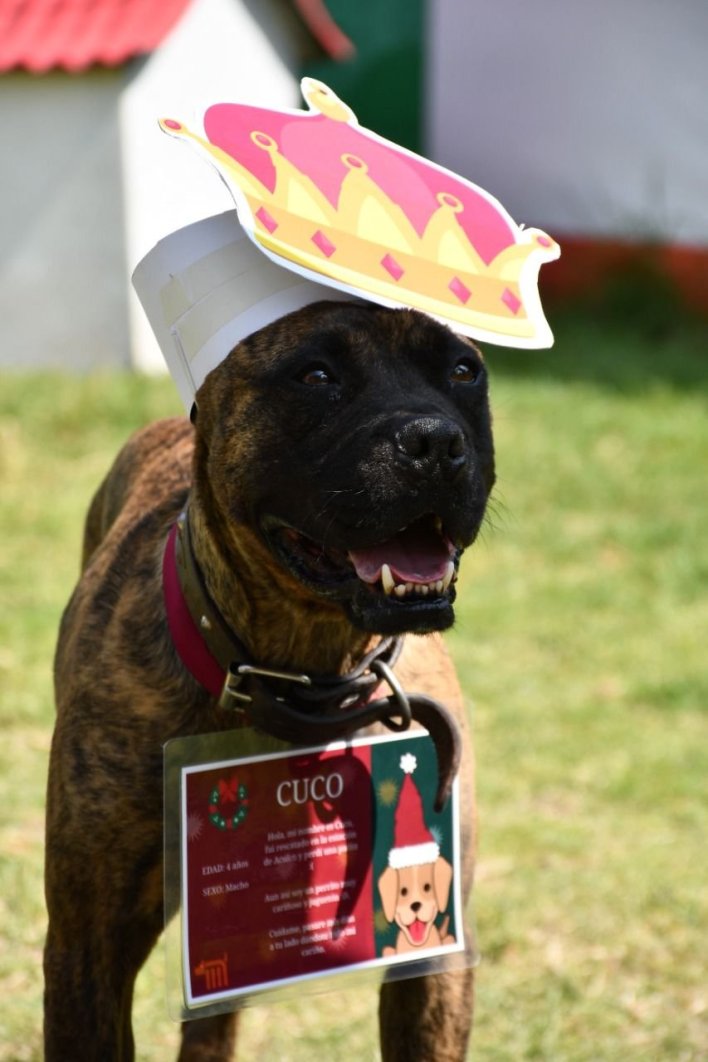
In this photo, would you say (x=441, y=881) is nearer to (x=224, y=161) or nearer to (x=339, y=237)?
(x=339, y=237)

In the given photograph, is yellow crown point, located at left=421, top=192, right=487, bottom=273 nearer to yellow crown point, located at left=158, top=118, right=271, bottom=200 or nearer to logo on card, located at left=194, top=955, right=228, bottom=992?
yellow crown point, located at left=158, top=118, right=271, bottom=200

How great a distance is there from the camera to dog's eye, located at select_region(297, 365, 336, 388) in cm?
267

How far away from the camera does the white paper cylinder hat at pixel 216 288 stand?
271 centimetres

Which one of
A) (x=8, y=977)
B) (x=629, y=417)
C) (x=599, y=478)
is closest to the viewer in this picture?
(x=8, y=977)

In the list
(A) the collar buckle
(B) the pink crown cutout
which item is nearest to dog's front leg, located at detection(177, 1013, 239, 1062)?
(A) the collar buckle

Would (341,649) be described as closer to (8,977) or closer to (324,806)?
(324,806)

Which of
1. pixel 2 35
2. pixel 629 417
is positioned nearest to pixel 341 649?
pixel 629 417

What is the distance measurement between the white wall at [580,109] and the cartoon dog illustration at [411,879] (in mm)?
8128

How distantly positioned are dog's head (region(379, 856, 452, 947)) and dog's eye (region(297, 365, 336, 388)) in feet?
3.05

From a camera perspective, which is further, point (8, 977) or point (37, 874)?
point (37, 874)

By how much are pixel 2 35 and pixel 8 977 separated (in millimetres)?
6262

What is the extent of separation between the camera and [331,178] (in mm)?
2652

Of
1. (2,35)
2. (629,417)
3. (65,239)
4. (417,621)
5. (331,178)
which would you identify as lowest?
(629,417)

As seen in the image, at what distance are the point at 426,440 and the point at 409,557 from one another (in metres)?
0.25
